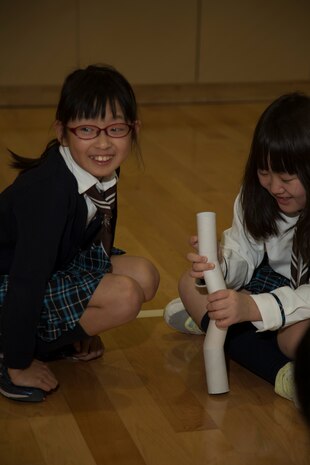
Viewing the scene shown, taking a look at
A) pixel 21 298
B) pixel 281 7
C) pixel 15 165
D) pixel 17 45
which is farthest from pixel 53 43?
pixel 21 298

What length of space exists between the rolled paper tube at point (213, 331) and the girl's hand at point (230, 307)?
5cm

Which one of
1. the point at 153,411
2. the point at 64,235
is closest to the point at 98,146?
the point at 64,235

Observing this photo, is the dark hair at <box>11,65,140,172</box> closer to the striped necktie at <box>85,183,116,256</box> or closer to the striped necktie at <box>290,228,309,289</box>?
the striped necktie at <box>85,183,116,256</box>

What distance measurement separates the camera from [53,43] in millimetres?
4203

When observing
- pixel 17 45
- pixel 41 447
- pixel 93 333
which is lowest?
pixel 41 447

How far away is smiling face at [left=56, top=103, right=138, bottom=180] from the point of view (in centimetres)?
177

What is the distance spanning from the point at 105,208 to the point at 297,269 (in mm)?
410

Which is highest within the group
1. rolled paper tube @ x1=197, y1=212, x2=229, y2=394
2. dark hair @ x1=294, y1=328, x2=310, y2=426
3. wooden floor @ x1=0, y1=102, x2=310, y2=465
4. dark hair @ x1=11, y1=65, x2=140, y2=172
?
dark hair @ x1=11, y1=65, x2=140, y2=172

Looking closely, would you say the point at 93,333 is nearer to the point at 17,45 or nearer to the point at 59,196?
the point at 59,196

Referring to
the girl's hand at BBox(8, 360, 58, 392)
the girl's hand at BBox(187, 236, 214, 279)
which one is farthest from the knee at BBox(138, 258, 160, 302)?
the girl's hand at BBox(8, 360, 58, 392)

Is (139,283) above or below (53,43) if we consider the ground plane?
below

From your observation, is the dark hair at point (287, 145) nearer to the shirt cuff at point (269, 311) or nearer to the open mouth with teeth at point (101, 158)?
the shirt cuff at point (269, 311)

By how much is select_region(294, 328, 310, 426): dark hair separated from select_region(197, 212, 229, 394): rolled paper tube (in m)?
0.81

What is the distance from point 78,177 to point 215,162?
1.68 metres
